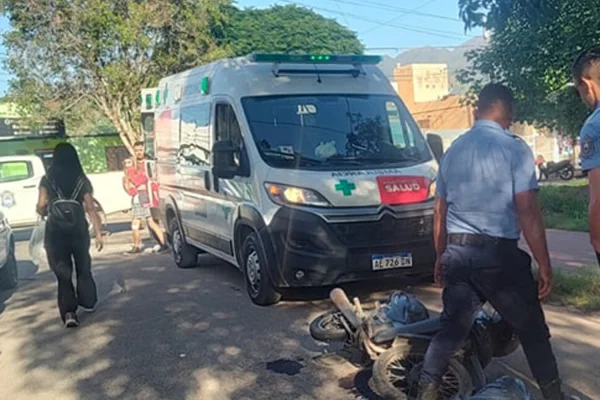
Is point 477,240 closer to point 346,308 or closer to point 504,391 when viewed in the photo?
point 504,391

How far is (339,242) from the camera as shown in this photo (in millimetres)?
6277

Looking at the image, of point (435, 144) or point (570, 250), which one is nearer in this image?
point (435, 144)

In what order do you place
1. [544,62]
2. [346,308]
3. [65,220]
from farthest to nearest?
1. [544,62]
2. [65,220]
3. [346,308]

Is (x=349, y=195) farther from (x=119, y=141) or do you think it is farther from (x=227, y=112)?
(x=119, y=141)

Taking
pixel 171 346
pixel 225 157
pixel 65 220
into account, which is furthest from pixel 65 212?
pixel 171 346

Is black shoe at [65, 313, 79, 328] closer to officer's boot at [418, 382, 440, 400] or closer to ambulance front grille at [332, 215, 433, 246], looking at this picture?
ambulance front grille at [332, 215, 433, 246]

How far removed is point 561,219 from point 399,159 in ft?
22.4

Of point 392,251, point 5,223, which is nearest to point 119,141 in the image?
point 5,223

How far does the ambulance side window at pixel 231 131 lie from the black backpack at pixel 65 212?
1.72 meters

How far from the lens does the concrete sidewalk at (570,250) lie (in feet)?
26.7

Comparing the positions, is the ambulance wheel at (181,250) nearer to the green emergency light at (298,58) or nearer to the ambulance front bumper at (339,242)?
the green emergency light at (298,58)

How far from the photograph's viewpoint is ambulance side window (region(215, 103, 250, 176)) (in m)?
6.92

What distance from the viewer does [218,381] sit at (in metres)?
4.87

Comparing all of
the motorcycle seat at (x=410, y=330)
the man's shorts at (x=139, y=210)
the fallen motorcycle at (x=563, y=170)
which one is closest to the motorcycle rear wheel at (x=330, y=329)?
the motorcycle seat at (x=410, y=330)
